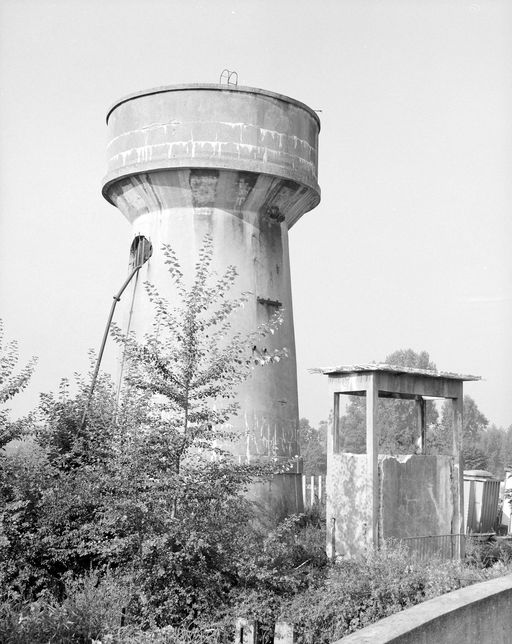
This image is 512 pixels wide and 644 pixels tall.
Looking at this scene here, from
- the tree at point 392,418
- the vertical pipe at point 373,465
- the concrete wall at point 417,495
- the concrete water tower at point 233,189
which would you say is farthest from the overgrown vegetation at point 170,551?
the tree at point 392,418

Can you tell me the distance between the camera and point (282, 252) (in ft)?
51.6

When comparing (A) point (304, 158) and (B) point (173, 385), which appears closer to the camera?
(B) point (173, 385)

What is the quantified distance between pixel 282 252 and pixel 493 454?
86.4 metres

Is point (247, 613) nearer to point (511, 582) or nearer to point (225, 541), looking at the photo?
point (225, 541)

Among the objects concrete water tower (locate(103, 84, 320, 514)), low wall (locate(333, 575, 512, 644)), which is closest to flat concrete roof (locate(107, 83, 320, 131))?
concrete water tower (locate(103, 84, 320, 514))

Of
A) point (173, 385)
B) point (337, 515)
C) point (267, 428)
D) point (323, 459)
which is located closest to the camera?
point (173, 385)

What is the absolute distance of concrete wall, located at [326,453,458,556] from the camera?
13.0 m

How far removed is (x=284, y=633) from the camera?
8.60 m

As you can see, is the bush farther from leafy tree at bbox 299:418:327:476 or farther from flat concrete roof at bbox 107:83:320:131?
leafy tree at bbox 299:418:327:476

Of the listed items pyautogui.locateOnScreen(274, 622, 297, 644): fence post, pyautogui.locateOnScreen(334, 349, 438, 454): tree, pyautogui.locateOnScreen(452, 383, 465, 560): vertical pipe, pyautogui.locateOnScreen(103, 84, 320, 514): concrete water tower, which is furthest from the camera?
pyautogui.locateOnScreen(334, 349, 438, 454): tree

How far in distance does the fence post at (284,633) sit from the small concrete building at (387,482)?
14.1 feet

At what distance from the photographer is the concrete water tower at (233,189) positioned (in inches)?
573

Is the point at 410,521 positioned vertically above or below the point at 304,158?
below

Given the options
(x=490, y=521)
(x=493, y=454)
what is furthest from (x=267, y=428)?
(x=493, y=454)
